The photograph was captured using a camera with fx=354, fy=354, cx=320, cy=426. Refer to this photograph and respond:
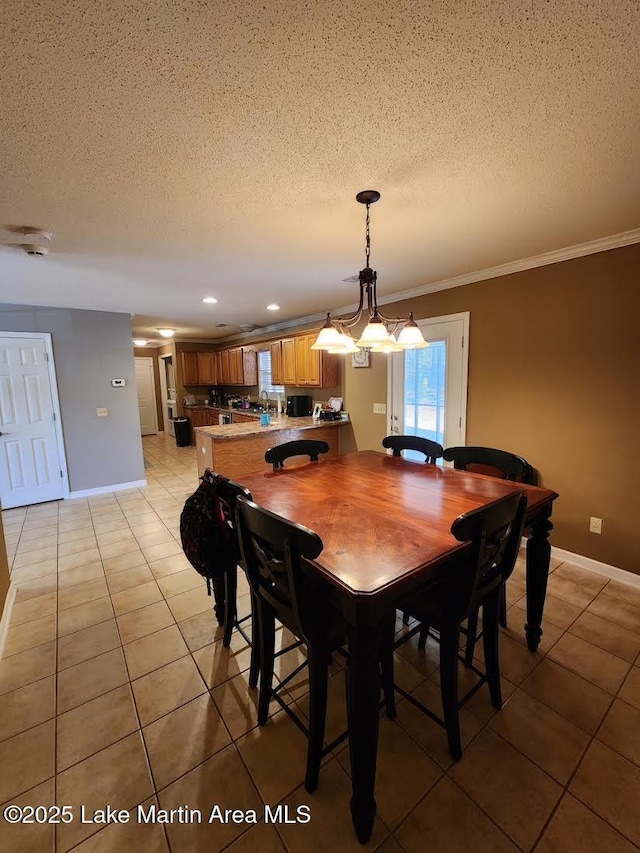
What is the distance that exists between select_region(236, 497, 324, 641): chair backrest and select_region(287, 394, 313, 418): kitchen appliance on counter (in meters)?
3.93

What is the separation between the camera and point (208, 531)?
1.86 m

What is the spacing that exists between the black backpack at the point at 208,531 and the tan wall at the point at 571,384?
2510 millimetres

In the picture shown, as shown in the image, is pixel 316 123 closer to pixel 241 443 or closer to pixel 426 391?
pixel 426 391

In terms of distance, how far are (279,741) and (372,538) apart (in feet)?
3.16

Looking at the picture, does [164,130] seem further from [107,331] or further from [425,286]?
[107,331]

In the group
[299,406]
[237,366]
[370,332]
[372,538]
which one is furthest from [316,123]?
[237,366]

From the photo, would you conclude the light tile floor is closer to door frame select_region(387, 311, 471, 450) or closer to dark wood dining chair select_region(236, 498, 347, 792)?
dark wood dining chair select_region(236, 498, 347, 792)

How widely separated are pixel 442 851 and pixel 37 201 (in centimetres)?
316

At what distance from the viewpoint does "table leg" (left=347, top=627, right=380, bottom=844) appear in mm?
1111

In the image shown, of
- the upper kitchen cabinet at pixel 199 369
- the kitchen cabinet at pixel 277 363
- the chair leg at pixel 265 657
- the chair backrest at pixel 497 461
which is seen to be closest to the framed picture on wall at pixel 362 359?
the kitchen cabinet at pixel 277 363

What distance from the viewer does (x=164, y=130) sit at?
4.23 ft

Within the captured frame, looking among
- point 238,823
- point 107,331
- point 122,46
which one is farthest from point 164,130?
point 107,331

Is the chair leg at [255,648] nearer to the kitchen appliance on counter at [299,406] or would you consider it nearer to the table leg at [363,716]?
the table leg at [363,716]

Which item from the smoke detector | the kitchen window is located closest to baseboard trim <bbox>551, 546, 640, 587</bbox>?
the smoke detector
